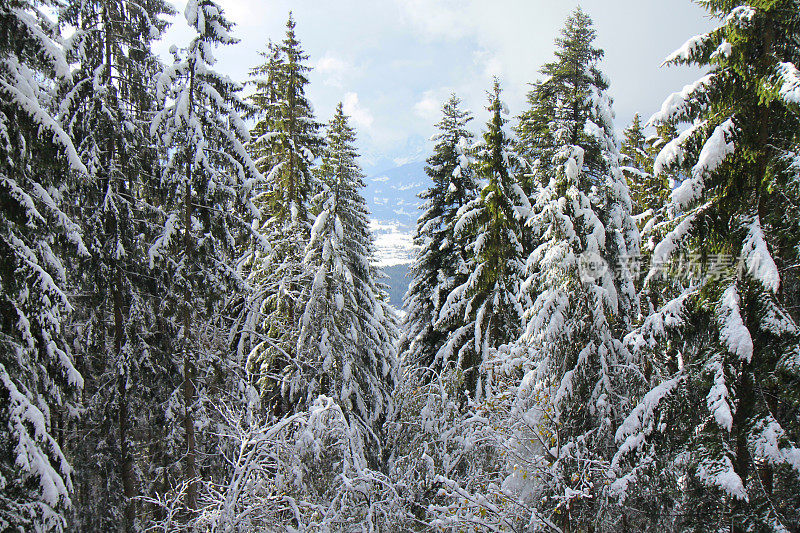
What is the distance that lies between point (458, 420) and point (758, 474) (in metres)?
6.80

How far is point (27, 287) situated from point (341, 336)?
7.57 meters

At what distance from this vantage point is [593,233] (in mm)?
9648

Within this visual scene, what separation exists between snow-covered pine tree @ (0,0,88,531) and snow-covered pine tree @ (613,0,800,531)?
8821 millimetres

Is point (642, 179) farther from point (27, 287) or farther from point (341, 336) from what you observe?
point (27, 287)

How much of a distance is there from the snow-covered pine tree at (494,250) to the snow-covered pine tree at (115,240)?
31.2 ft

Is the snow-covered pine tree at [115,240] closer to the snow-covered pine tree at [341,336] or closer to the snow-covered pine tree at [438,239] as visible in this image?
the snow-covered pine tree at [341,336]

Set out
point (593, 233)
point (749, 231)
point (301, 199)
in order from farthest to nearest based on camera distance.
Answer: point (301, 199) < point (593, 233) < point (749, 231)

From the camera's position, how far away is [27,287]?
666cm

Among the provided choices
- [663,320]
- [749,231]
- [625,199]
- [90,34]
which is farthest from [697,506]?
[90,34]

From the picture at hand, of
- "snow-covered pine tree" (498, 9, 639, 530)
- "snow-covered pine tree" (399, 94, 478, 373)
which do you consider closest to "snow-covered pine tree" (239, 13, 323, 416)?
"snow-covered pine tree" (399, 94, 478, 373)

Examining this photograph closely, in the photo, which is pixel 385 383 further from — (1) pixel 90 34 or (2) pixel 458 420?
(1) pixel 90 34

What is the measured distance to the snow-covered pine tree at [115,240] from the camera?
9.88 m

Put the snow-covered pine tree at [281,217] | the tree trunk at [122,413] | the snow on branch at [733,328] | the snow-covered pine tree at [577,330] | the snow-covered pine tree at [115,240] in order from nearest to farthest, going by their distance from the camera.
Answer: the snow on branch at [733,328]
the snow-covered pine tree at [577,330]
the snow-covered pine tree at [115,240]
the tree trunk at [122,413]
the snow-covered pine tree at [281,217]

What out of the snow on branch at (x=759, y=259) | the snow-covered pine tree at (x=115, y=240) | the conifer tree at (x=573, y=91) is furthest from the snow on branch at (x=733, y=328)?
the snow-covered pine tree at (x=115, y=240)
